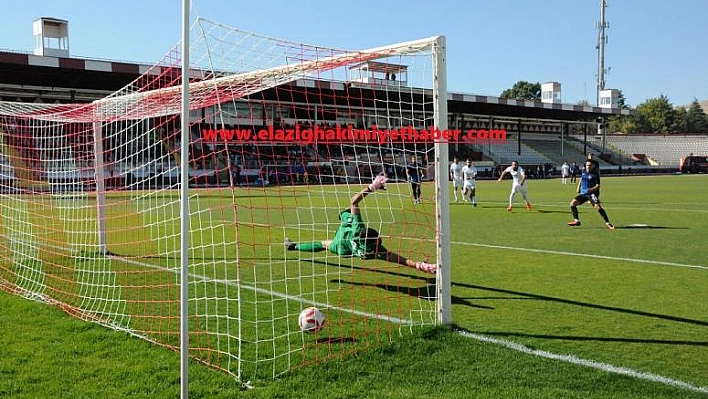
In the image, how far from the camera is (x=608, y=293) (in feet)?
23.1

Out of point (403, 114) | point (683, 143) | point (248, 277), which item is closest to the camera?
point (403, 114)

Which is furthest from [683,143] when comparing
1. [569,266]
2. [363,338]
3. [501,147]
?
Result: [363,338]

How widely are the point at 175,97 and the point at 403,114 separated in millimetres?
2725

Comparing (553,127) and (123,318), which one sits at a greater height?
(553,127)

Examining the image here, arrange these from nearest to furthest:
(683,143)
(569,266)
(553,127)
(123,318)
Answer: (123,318) → (569,266) → (553,127) → (683,143)

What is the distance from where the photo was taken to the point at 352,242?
705 cm

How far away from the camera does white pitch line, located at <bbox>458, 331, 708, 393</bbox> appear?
415cm

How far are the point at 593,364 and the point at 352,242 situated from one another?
317 centimetres

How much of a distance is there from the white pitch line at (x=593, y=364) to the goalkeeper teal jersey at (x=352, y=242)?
201 cm

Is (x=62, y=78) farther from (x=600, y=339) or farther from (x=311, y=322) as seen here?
(x=600, y=339)

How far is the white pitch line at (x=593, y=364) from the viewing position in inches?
163

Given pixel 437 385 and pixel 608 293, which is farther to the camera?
pixel 608 293

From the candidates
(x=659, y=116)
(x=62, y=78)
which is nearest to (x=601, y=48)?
(x=659, y=116)

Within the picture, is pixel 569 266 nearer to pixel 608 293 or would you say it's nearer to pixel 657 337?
pixel 608 293
